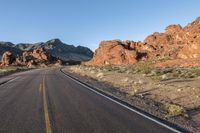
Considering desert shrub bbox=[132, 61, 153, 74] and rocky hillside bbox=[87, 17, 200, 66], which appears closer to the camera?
desert shrub bbox=[132, 61, 153, 74]

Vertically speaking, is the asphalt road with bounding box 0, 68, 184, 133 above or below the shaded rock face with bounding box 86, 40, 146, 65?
below

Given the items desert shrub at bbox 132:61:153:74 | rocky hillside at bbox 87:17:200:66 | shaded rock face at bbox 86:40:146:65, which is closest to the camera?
desert shrub at bbox 132:61:153:74

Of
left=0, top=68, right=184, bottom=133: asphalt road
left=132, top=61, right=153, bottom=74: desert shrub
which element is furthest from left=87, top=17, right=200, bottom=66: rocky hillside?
left=0, top=68, right=184, bottom=133: asphalt road

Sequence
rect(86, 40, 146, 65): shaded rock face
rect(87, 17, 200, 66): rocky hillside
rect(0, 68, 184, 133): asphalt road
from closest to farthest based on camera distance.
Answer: rect(0, 68, 184, 133): asphalt road < rect(87, 17, 200, 66): rocky hillside < rect(86, 40, 146, 65): shaded rock face

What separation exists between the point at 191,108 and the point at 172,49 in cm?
6372

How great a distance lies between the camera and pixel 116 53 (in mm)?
92938

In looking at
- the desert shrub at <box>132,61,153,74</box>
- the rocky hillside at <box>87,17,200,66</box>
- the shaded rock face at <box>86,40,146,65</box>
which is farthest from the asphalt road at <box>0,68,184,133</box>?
the shaded rock face at <box>86,40,146,65</box>

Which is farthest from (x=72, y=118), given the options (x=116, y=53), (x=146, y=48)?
(x=116, y=53)

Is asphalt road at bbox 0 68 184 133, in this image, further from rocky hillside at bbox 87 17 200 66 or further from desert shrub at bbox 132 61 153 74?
rocky hillside at bbox 87 17 200 66

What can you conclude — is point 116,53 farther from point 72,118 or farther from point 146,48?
point 72,118

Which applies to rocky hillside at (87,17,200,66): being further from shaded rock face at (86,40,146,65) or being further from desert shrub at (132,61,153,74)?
desert shrub at (132,61,153,74)

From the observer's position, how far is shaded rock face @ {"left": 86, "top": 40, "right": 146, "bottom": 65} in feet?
281

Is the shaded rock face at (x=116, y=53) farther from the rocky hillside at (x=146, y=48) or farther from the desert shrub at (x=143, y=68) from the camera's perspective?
the desert shrub at (x=143, y=68)

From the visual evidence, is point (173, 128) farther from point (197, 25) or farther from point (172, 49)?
point (172, 49)
